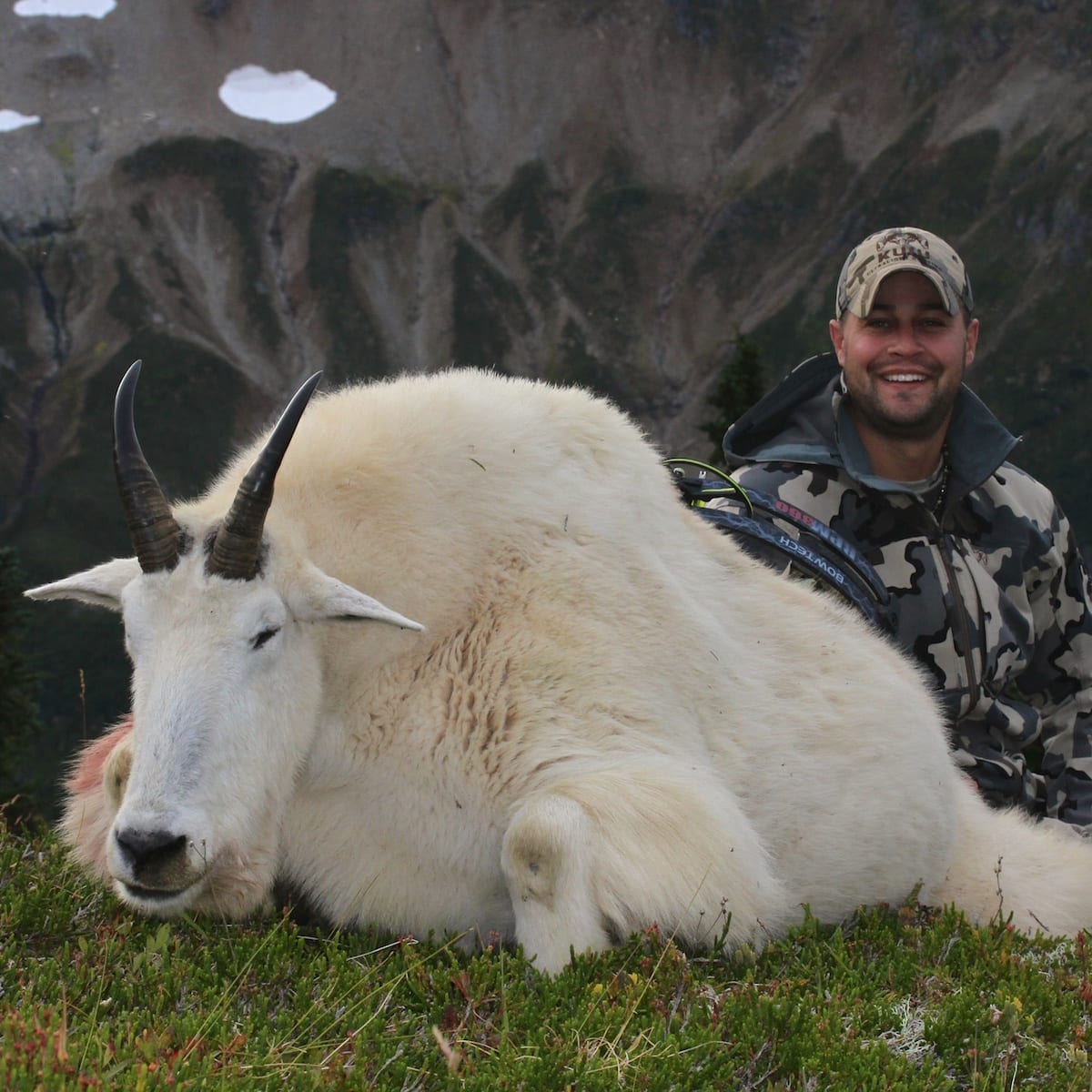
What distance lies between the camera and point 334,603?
460 centimetres

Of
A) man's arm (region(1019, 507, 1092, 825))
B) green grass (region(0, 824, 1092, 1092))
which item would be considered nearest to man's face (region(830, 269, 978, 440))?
man's arm (region(1019, 507, 1092, 825))

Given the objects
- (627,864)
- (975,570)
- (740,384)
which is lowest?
(740,384)

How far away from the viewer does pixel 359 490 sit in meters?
5.11

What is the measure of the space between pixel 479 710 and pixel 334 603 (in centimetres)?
66

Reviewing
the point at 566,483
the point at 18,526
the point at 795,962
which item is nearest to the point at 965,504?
the point at 566,483

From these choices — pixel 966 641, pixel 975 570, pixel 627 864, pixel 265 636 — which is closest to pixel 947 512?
pixel 975 570

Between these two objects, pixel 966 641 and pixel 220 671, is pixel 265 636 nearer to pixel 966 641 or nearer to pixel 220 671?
pixel 220 671

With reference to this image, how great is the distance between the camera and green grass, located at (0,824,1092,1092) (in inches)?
131

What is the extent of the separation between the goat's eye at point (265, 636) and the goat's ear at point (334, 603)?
0.34 ft

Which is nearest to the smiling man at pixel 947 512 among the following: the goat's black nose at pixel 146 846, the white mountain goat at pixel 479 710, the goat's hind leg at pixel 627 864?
the white mountain goat at pixel 479 710

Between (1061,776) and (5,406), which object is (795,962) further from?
(5,406)

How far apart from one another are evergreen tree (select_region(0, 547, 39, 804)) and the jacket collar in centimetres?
2336

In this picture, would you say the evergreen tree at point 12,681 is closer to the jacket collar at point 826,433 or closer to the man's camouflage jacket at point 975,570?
the jacket collar at point 826,433

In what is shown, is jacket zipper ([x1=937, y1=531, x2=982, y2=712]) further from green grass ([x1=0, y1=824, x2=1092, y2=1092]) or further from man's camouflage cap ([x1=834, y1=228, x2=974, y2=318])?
green grass ([x1=0, y1=824, x2=1092, y2=1092])
